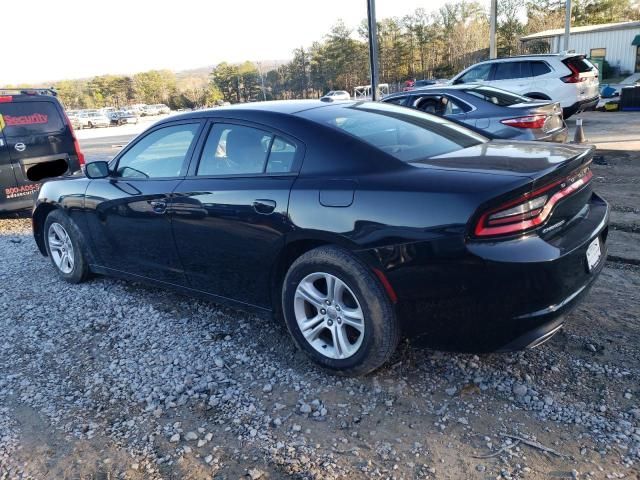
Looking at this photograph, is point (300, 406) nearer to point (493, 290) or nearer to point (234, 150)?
point (493, 290)

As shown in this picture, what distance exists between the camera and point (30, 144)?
7973mm

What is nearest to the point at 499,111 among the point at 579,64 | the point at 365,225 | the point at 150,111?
the point at 365,225

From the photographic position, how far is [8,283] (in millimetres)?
5309

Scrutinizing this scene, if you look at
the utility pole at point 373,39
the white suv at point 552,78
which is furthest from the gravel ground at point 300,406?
the white suv at point 552,78

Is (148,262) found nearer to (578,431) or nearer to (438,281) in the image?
(438,281)

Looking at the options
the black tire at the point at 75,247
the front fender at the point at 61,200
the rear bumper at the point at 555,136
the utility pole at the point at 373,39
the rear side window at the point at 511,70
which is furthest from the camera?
the rear side window at the point at 511,70

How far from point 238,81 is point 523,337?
316 feet

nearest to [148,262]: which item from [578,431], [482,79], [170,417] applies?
[170,417]

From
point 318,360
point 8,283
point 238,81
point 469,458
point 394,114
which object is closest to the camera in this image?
point 469,458

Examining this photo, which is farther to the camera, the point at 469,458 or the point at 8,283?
the point at 8,283

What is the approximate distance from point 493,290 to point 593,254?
783 mm

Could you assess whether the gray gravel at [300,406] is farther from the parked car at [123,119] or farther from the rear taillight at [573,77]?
the parked car at [123,119]

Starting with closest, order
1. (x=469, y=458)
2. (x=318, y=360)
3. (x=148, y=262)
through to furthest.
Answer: (x=469, y=458), (x=318, y=360), (x=148, y=262)

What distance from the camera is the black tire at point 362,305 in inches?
110
